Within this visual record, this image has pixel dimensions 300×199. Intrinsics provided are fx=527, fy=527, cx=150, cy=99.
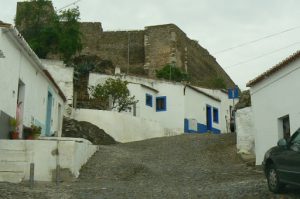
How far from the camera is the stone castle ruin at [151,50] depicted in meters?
48.7

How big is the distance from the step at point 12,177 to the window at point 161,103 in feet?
74.5

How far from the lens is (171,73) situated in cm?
4397

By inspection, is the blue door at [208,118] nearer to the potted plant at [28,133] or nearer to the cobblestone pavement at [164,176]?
the cobblestone pavement at [164,176]

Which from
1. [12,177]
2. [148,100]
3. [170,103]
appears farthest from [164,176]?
[170,103]

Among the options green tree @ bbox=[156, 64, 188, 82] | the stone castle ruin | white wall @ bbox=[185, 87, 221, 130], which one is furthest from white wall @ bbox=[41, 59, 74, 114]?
the stone castle ruin

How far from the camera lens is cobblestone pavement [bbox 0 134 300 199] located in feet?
36.4

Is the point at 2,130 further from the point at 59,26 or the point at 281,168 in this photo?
the point at 59,26

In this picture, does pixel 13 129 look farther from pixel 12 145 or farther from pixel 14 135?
pixel 12 145

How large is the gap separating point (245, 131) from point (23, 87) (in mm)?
7910

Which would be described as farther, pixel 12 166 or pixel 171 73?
pixel 171 73

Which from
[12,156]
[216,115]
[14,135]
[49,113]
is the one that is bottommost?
[12,156]

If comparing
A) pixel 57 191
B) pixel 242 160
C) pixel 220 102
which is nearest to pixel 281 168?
pixel 57 191

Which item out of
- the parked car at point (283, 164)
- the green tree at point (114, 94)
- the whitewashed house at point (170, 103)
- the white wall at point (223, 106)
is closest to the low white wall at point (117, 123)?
the green tree at point (114, 94)

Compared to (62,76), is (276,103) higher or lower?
lower
